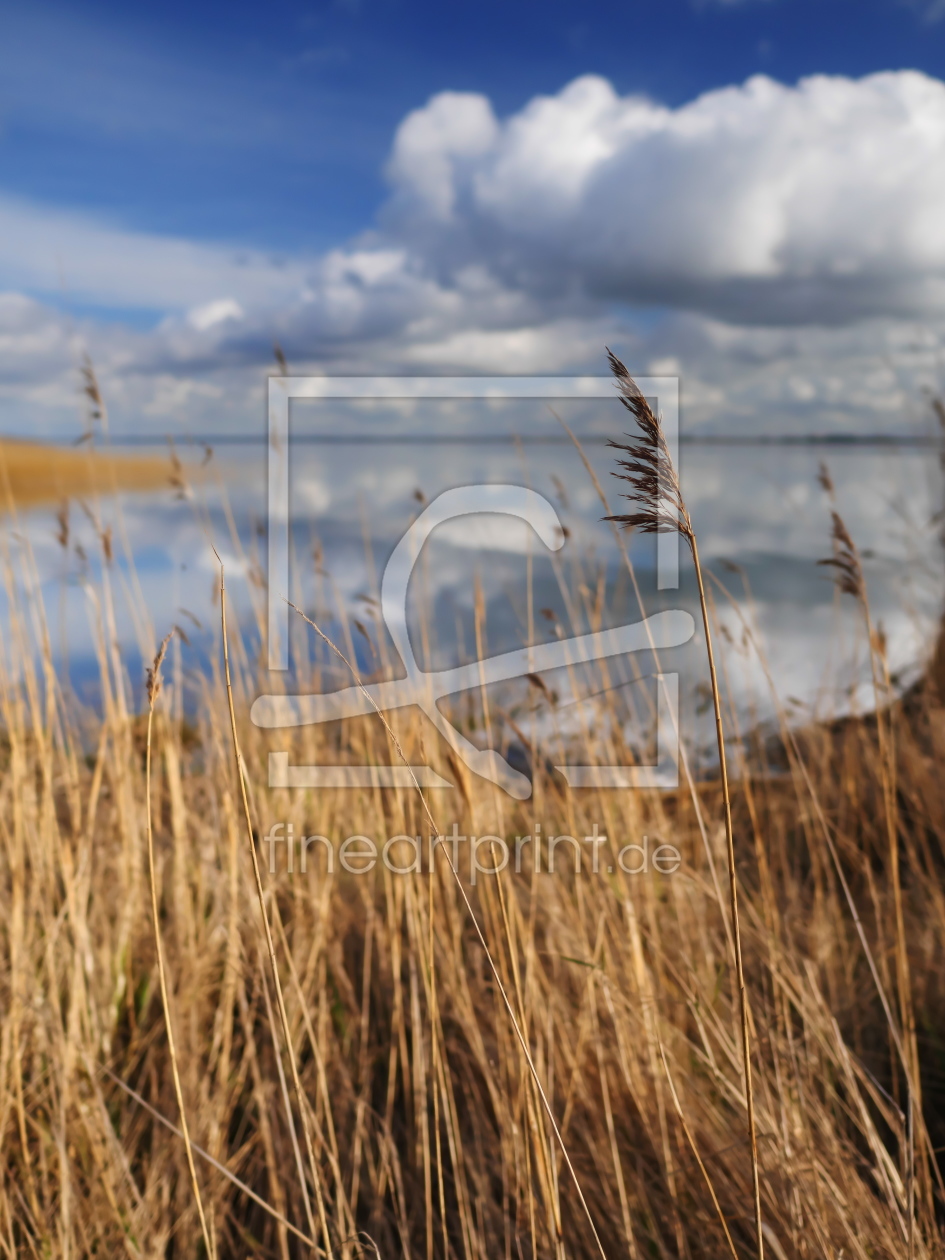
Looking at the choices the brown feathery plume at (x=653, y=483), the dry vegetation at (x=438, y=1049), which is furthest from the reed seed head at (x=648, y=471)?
the dry vegetation at (x=438, y=1049)

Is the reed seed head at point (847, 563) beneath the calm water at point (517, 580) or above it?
beneath

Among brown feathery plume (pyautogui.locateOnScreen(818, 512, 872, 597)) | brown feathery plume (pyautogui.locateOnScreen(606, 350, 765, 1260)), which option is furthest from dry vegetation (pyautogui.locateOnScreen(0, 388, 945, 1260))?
brown feathery plume (pyautogui.locateOnScreen(606, 350, 765, 1260))

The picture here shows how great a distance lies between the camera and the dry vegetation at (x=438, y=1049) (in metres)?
1.23

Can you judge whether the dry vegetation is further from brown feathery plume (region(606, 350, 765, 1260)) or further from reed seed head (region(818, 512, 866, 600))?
brown feathery plume (region(606, 350, 765, 1260))

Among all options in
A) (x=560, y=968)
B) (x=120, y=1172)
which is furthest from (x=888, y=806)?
(x=120, y=1172)

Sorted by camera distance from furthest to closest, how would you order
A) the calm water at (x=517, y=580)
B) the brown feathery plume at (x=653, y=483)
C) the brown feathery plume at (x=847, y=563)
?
the calm water at (x=517, y=580) < the brown feathery plume at (x=847, y=563) < the brown feathery plume at (x=653, y=483)

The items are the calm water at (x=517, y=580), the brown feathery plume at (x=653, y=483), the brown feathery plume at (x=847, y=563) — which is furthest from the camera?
the calm water at (x=517, y=580)

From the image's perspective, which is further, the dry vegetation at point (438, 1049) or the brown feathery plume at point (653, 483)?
the dry vegetation at point (438, 1049)

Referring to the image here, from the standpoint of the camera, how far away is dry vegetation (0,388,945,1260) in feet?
4.02

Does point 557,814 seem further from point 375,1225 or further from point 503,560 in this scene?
point 503,560

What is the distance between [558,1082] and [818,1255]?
0.56m

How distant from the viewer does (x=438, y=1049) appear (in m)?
1.33

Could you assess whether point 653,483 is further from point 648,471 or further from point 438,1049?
point 438,1049

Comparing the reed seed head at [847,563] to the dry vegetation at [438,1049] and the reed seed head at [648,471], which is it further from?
the reed seed head at [648,471]
